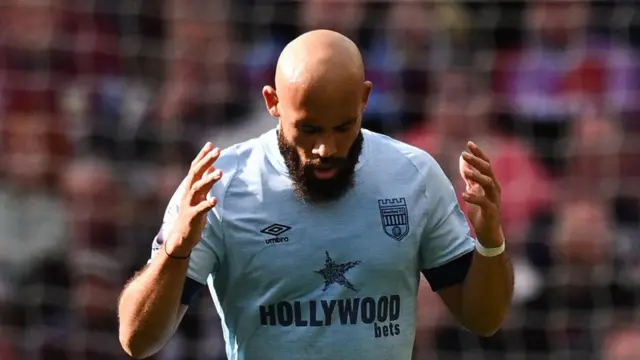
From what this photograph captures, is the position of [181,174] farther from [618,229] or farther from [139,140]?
[618,229]

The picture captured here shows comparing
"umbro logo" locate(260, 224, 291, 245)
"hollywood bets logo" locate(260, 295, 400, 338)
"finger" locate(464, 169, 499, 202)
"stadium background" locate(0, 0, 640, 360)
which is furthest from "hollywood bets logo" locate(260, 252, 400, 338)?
"stadium background" locate(0, 0, 640, 360)

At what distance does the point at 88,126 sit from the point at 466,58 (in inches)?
76.1

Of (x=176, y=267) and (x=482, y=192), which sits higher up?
(x=482, y=192)

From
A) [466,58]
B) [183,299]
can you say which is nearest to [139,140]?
[466,58]

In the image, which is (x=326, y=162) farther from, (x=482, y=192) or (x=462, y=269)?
(x=462, y=269)

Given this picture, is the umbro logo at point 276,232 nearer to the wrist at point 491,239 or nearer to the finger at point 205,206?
the finger at point 205,206

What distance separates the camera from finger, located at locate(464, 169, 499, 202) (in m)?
2.75

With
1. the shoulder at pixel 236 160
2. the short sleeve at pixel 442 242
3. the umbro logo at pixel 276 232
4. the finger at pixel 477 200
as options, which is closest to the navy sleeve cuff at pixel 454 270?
the short sleeve at pixel 442 242

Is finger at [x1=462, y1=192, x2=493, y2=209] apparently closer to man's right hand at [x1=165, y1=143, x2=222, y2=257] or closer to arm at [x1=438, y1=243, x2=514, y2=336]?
arm at [x1=438, y1=243, x2=514, y2=336]

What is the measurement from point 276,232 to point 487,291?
19.7 inches

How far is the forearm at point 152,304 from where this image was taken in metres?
2.72

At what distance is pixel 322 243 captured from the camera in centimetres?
288

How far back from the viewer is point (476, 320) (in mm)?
2936

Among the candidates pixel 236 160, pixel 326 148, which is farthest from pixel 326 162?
pixel 236 160
